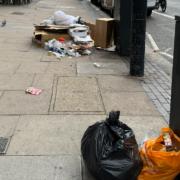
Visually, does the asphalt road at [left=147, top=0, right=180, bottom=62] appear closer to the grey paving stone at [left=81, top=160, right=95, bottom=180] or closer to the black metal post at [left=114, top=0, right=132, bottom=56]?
the black metal post at [left=114, top=0, right=132, bottom=56]

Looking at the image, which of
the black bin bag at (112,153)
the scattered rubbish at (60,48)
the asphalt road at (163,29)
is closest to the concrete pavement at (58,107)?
the scattered rubbish at (60,48)

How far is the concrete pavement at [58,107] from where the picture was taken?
4.36 meters

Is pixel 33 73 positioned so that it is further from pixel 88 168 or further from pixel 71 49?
pixel 88 168

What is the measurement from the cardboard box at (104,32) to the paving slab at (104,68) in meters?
1.32

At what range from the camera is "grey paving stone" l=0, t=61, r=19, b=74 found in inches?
319

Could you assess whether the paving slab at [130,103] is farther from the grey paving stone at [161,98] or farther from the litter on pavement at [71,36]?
the litter on pavement at [71,36]

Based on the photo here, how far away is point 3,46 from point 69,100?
476 cm

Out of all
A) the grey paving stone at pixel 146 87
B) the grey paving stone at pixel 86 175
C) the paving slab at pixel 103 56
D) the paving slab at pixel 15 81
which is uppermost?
the grey paving stone at pixel 86 175

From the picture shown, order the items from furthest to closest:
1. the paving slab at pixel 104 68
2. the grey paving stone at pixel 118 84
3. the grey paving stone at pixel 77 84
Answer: the paving slab at pixel 104 68, the grey paving stone at pixel 118 84, the grey paving stone at pixel 77 84

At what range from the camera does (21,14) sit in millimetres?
19047

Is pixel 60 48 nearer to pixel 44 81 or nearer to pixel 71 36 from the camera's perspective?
pixel 71 36

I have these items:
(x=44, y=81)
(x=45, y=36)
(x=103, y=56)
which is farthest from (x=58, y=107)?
(x=45, y=36)

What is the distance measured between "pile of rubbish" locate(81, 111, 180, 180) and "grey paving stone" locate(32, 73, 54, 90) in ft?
10.7

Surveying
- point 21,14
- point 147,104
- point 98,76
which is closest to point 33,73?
point 98,76
